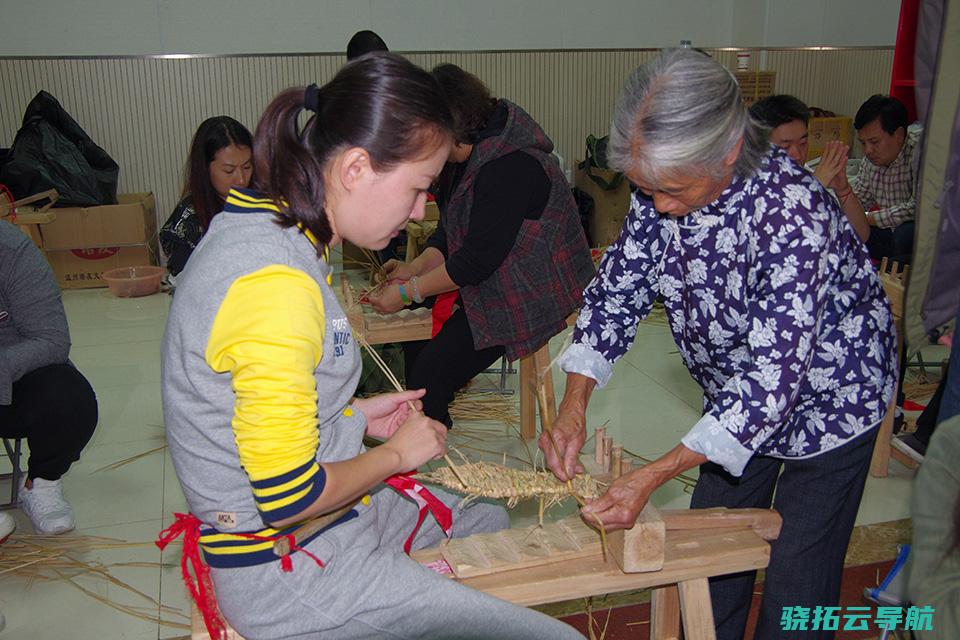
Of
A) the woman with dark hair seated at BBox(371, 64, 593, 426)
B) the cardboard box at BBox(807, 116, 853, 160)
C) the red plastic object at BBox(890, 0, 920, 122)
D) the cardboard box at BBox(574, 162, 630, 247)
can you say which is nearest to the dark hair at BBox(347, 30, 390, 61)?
the woman with dark hair seated at BBox(371, 64, 593, 426)

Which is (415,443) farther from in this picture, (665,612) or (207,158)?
(207,158)

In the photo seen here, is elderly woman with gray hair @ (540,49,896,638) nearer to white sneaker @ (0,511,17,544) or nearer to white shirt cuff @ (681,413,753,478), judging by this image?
white shirt cuff @ (681,413,753,478)

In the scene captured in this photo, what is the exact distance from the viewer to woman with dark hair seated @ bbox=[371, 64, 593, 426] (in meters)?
3.05

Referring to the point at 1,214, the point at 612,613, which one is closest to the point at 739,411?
the point at 612,613

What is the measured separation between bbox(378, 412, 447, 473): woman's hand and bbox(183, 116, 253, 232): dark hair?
209 cm

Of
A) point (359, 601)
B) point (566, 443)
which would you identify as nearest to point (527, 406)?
point (566, 443)

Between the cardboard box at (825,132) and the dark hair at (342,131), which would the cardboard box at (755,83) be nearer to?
the cardboard box at (825,132)

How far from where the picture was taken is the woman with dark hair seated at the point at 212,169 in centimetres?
343

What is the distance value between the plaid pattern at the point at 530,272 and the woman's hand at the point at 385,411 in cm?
120

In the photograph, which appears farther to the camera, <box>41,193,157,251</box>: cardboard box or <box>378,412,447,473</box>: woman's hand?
<box>41,193,157,251</box>: cardboard box

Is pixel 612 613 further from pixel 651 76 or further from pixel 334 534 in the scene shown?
pixel 651 76

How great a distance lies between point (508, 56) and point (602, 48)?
3.13 feet

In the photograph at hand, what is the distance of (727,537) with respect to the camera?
1.88 meters

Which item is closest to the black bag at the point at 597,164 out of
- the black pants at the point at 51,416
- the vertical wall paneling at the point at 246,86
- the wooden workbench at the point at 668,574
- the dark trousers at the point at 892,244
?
the vertical wall paneling at the point at 246,86
